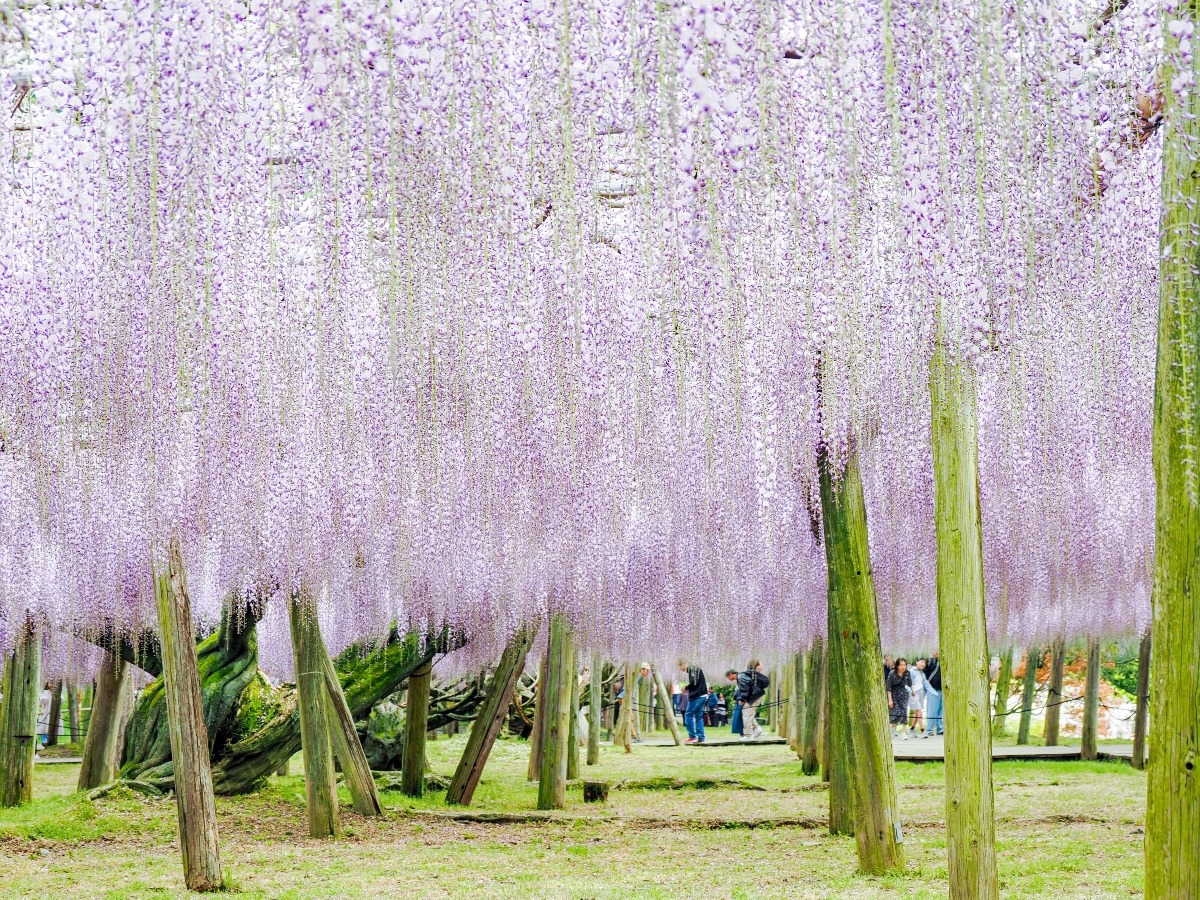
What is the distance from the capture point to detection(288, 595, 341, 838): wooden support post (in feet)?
29.1

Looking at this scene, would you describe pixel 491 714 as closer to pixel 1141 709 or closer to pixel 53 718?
pixel 1141 709

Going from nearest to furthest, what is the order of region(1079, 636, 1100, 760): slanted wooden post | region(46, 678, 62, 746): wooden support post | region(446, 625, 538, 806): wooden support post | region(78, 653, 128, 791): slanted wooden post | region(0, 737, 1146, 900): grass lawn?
region(0, 737, 1146, 900): grass lawn → region(446, 625, 538, 806): wooden support post → region(78, 653, 128, 791): slanted wooden post → region(1079, 636, 1100, 760): slanted wooden post → region(46, 678, 62, 746): wooden support post

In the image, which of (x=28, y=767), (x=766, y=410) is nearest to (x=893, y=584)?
(x=766, y=410)

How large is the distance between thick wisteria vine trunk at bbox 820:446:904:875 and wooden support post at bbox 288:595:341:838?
3.76 meters

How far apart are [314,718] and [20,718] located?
383 cm

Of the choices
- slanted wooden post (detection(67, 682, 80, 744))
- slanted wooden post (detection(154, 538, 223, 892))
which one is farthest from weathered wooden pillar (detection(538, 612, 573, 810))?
slanted wooden post (detection(67, 682, 80, 744))

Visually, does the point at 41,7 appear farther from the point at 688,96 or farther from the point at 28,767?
the point at 28,767

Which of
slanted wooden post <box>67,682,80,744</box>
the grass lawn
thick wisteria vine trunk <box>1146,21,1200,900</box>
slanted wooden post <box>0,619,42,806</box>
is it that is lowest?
slanted wooden post <box>67,682,80,744</box>

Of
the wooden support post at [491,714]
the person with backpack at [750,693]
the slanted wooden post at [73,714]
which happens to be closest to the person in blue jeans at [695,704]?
the person with backpack at [750,693]

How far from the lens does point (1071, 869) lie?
7238mm

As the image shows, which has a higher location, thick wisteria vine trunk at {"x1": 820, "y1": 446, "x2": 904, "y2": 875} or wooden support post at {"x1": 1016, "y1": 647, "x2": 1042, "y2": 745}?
thick wisteria vine trunk at {"x1": 820, "y1": 446, "x2": 904, "y2": 875}

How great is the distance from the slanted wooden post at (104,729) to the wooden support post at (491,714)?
336 centimetres

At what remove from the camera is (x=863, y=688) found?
21.9ft

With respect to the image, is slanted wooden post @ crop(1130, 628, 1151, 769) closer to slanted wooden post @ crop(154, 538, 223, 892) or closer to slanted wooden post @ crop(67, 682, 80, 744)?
slanted wooden post @ crop(154, 538, 223, 892)
